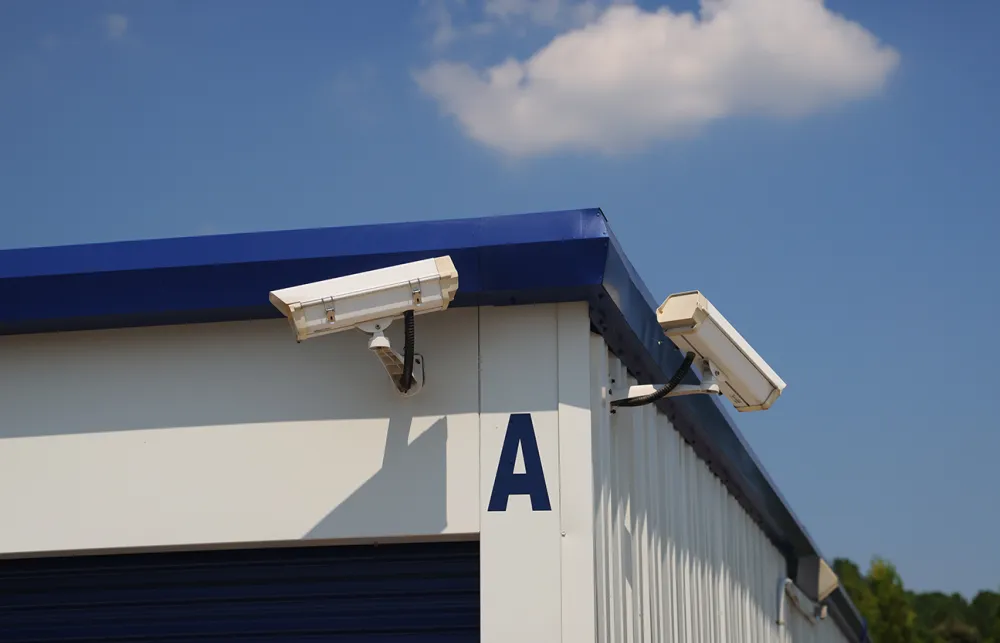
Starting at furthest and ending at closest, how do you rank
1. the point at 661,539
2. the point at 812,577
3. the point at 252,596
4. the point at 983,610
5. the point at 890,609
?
the point at 983,610
the point at 890,609
the point at 812,577
the point at 661,539
the point at 252,596

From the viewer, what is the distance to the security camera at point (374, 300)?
5746mm

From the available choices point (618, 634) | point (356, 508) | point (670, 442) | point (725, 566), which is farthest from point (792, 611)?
point (356, 508)

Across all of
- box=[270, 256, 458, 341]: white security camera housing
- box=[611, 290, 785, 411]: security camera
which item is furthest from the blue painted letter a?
box=[611, 290, 785, 411]: security camera

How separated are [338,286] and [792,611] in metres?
9.92

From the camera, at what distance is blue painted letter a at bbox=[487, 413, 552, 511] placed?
6.13 m

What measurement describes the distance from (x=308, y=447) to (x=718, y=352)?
209 centimetres

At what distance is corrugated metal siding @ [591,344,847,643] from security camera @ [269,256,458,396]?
3.42ft

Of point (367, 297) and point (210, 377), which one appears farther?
point (210, 377)

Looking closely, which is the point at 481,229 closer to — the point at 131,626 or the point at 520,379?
the point at 520,379

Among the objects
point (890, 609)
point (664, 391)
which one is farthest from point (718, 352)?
point (890, 609)

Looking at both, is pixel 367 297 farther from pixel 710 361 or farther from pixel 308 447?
pixel 710 361

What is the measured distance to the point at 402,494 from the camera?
6.23 m

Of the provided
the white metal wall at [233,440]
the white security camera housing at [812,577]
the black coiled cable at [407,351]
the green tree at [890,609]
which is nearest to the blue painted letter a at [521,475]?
the white metal wall at [233,440]

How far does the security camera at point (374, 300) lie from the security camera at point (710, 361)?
1.13m
